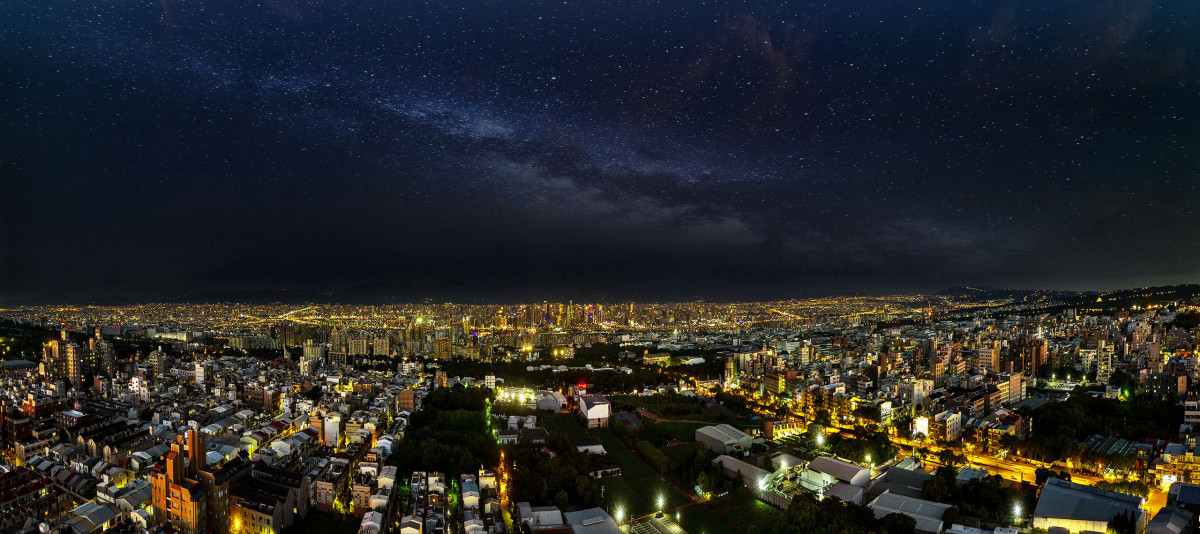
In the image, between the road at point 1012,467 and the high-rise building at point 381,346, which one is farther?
the high-rise building at point 381,346

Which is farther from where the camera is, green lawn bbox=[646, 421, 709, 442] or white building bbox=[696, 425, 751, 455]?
green lawn bbox=[646, 421, 709, 442]

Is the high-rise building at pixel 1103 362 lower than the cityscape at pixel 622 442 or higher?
higher

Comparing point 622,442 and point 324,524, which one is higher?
point 622,442

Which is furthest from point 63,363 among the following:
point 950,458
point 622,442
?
point 950,458

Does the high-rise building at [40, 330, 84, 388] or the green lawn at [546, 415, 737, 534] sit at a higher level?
the high-rise building at [40, 330, 84, 388]

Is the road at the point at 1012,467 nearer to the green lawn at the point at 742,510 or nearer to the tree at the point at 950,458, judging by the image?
the tree at the point at 950,458

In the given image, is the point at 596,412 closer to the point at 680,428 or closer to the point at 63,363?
the point at 680,428

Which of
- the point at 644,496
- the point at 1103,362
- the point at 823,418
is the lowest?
the point at 644,496

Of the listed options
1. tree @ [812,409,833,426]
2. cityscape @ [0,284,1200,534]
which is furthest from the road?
tree @ [812,409,833,426]

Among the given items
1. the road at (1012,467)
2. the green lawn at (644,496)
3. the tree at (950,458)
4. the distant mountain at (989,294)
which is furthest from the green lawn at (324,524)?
the distant mountain at (989,294)

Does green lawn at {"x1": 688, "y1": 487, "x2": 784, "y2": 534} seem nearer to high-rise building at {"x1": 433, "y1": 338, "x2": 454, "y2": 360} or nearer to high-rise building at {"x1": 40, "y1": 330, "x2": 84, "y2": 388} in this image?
high-rise building at {"x1": 40, "y1": 330, "x2": 84, "y2": 388}

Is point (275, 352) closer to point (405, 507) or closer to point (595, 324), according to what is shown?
point (405, 507)

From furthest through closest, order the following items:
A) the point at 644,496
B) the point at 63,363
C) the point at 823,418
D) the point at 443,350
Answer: the point at 443,350 < the point at 63,363 < the point at 823,418 < the point at 644,496
